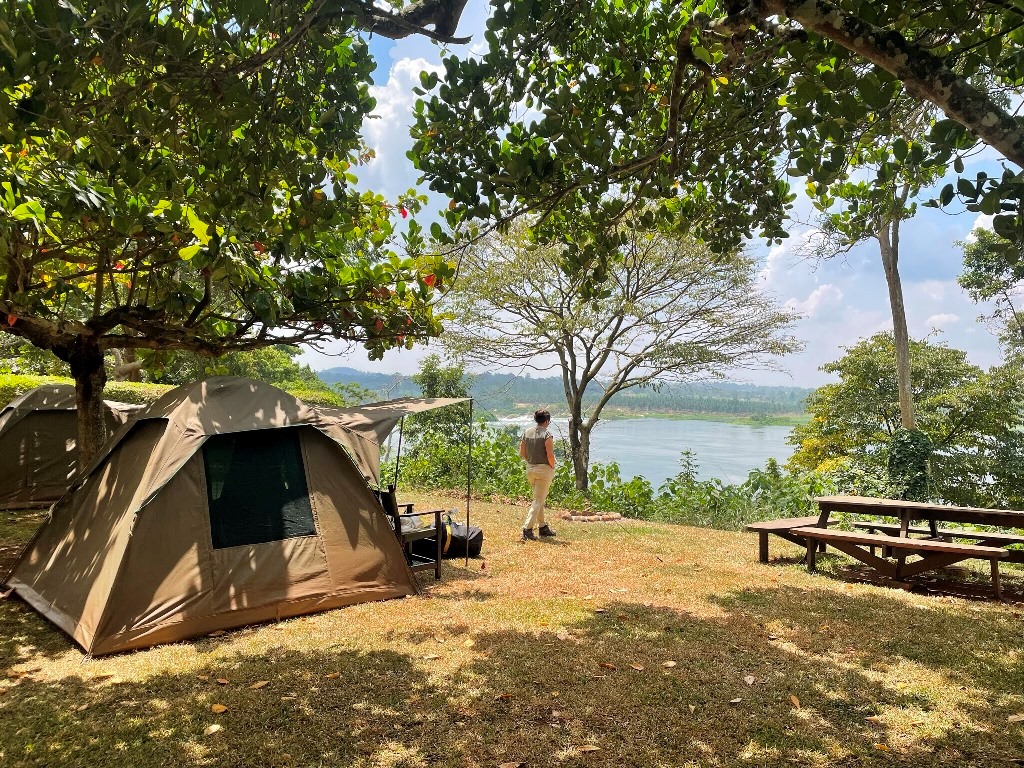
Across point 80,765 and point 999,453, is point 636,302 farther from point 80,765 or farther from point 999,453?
point 80,765

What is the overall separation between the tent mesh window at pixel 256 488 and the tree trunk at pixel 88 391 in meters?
2.23

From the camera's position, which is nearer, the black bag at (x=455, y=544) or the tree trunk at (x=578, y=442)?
the black bag at (x=455, y=544)

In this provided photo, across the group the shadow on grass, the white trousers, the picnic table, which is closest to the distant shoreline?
the white trousers

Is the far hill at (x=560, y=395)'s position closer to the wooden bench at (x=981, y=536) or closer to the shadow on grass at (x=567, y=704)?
the wooden bench at (x=981, y=536)

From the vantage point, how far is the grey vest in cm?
861

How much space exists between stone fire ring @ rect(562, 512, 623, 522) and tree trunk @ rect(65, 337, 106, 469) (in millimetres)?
6515

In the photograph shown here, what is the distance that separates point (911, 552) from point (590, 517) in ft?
16.8

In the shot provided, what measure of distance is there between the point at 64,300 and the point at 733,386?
13357 mm

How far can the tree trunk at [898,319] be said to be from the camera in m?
14.7

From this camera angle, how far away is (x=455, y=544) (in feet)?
24.0

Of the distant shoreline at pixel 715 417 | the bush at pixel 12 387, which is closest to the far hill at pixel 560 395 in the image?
the distant shoreline at pixel 715 417

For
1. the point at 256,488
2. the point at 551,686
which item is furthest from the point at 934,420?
Result: the point at 256,488

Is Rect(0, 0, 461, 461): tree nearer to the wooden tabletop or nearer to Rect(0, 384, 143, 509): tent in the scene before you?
Rect(0, 384, 143, 509): tent

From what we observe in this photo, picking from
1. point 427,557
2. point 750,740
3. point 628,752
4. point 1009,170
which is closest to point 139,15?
point 1009,170
